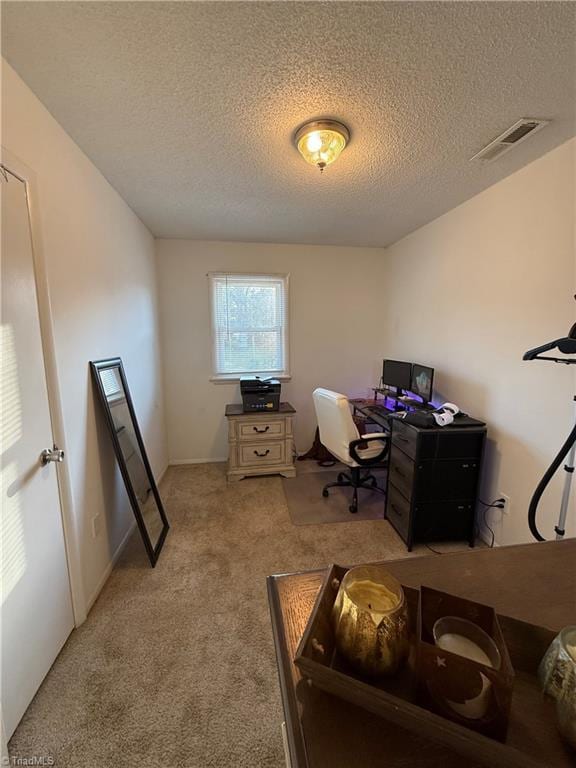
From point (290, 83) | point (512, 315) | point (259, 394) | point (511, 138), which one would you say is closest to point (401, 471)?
point (512, 315)

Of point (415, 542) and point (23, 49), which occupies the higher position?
point (23, 49)

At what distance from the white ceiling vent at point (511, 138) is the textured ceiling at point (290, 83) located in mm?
40

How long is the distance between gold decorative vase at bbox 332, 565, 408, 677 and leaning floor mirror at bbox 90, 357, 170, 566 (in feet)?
6.18

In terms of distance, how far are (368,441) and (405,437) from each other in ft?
1.31

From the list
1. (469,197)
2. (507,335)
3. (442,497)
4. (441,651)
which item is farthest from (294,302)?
(441,651)

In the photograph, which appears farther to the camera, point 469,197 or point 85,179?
point 469,197

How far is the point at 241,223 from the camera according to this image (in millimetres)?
2984

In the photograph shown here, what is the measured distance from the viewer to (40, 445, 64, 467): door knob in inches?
56.2

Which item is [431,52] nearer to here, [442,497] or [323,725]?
[323,725]

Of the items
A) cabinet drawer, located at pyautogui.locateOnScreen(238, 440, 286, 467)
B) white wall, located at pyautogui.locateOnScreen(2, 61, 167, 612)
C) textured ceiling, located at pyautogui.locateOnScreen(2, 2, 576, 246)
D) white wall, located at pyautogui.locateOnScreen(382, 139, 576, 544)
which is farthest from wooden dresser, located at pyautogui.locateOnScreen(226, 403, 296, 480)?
textured ceiling, located at pyautogui.locateOnScreen(2, 2, 576, 246)

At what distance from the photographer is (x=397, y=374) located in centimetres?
328

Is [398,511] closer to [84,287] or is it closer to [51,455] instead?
[51,455]

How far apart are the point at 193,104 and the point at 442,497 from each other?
2742 millimetres

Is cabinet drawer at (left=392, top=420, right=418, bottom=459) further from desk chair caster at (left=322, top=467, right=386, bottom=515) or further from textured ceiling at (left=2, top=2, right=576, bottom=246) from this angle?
textured ceiling at (left=2, top=2, right=576, bottom=246)
